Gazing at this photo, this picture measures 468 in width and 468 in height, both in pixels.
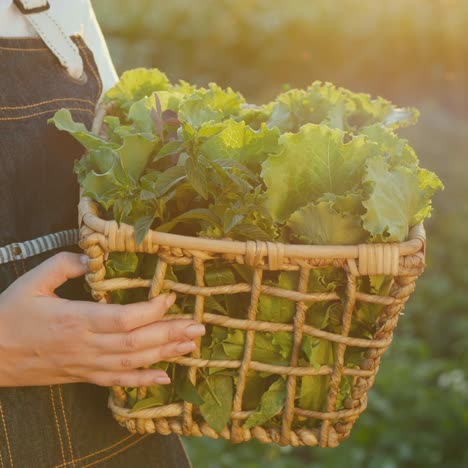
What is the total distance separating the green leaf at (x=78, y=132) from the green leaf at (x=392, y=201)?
1.21ft

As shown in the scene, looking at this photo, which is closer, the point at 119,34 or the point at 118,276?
the point at 118,276

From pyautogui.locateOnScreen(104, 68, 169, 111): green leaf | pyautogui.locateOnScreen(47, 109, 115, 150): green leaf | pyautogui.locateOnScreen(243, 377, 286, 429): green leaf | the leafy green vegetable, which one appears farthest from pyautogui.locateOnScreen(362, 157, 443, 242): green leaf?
pyautogui.locateOnScreen(104, 68, 169, 111): green leaf

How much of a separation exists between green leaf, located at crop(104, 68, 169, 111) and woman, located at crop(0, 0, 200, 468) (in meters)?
0.05

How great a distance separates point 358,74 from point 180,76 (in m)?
0.95

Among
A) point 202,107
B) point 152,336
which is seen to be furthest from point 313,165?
point 152,336

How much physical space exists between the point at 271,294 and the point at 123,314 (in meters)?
0.19

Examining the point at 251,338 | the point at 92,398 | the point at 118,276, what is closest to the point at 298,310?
the point at 251,338

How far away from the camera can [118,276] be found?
39.2 inches

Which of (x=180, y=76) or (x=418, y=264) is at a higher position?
(x=418, y=264)

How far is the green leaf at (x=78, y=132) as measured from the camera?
1062 millimetres

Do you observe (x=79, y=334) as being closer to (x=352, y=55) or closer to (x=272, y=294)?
(x=272, y=294)

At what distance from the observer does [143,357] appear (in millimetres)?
1001

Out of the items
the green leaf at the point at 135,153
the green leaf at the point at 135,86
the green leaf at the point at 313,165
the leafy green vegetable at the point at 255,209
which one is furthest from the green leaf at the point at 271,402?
the green leaf at the point at 135,86

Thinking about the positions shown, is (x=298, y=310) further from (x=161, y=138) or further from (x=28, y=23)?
(x=28, y=23)
